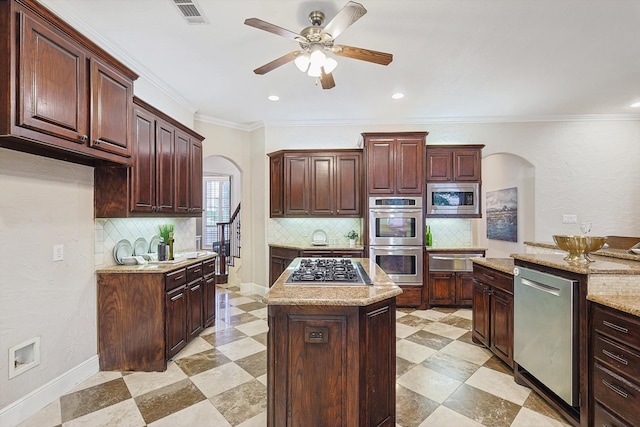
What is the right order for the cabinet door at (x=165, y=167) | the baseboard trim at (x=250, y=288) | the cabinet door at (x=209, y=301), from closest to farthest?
the cabinet door at (x=165, y=167)
the cabinet door at (x=209, y=301)
the baseboard trim at (x=250, y=288)

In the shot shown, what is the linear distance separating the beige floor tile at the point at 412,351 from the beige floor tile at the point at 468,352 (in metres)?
0.19

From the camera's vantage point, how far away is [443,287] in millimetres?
4383

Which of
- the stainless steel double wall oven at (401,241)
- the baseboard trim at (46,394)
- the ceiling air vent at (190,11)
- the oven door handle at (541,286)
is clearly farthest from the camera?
the stainless steel double wall oven at (401,241)

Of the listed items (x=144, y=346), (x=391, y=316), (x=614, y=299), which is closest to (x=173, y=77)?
(x=144, y=346)

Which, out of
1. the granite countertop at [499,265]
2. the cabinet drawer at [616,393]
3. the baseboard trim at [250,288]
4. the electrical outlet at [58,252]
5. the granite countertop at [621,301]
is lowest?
the baseboard trim at [250,288]

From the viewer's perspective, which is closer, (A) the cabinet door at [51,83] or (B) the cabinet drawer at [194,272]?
(A) the cabinet door at [51,83]

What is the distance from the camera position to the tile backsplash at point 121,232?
2.71m

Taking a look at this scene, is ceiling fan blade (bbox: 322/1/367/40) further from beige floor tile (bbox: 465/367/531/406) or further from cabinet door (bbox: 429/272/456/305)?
cabinet door (bbox: 429/272/456/305)

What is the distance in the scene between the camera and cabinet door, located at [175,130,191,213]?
11.1 feet

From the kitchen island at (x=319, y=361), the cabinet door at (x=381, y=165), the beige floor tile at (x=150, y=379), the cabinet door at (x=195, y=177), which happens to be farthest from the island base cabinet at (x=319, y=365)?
the cabinet door at (x=381, y=165)

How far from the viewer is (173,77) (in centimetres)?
342

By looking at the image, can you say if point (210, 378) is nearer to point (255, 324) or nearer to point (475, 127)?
point (255, 324)

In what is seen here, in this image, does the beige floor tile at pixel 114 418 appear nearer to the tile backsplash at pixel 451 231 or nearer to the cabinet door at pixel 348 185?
the cabinet door at pixel 348 185

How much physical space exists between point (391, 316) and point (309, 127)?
12.8ft
